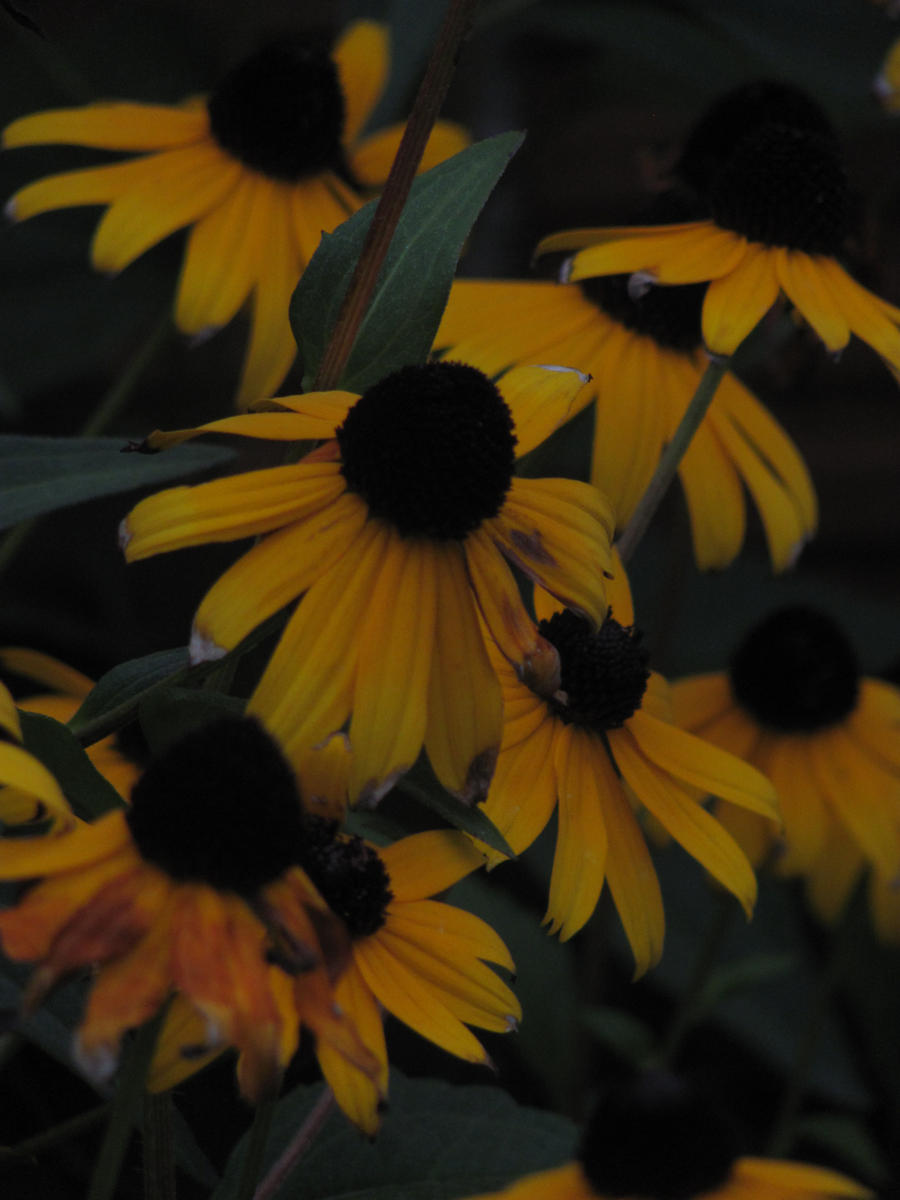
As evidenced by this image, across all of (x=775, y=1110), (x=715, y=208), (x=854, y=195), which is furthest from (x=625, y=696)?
(x=775, y=1110)

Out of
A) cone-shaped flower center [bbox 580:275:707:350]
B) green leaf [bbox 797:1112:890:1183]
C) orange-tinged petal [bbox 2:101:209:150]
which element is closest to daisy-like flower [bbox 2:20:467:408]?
orange-tinged petal [bbox 2:101:209:150]

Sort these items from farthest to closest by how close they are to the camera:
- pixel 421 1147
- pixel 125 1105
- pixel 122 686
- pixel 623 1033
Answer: pixel 623 1033 < pixel 421 1147 < pixel 122 686 < pixel 125 1105

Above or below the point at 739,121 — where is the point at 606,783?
below

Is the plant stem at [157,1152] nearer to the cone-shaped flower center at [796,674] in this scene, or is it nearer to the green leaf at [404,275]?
the green leaf at [404,275]

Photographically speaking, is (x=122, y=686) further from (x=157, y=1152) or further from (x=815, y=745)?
(x=815, y=745)

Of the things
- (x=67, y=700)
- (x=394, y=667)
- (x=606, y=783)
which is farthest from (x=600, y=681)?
(x=67, y=700)

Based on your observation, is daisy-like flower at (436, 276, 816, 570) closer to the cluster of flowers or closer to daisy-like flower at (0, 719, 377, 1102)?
the cluster of flowers

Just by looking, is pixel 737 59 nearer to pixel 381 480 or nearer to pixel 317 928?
pixel 381 480
